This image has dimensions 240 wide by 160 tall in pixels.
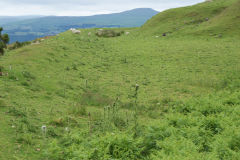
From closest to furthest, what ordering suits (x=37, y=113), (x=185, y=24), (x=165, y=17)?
(x=37, y=113)
(x=185, y=24)
(x=165, y=17)

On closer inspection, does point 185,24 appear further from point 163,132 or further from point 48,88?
point 163,132

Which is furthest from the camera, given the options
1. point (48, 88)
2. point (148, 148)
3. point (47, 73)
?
point (47, 73)

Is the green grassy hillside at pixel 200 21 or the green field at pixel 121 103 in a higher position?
the green grassy hillside at pixel 200 21

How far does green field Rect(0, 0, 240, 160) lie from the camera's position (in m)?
6.55

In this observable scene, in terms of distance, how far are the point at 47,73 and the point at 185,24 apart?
36.0 meters

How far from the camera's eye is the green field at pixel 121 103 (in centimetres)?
655

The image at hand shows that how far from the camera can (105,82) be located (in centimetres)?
1623

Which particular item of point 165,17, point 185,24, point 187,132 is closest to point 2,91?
point 187,132

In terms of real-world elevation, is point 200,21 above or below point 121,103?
above

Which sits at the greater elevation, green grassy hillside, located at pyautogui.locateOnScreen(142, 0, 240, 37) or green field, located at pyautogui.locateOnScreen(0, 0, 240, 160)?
green grassy hillside, located at pyautogui.locateOnScreen(142, 0, 240, 37)

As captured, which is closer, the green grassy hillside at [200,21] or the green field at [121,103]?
the green field at [121,103]

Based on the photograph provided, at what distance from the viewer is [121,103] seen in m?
12.5

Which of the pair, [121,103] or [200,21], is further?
[200,21]

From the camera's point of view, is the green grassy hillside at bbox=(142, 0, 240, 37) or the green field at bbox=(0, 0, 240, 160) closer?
the green field at bbox=(0, 0, 240, 160)
